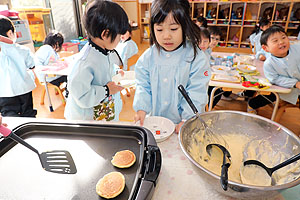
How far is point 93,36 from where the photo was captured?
90 centimetres

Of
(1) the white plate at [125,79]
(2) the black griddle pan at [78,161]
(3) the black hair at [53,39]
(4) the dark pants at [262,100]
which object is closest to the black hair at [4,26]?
(3) the black hair at [53,39]

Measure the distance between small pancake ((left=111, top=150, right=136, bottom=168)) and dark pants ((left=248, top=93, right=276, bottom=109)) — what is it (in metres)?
1.77

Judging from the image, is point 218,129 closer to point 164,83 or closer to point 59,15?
point 164,83

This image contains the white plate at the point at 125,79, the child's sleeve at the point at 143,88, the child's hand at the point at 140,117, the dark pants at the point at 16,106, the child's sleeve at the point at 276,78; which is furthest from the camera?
the dark pants at the point at 16,106

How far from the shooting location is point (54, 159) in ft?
1.85

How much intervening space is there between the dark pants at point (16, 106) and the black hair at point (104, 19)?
1398 mm

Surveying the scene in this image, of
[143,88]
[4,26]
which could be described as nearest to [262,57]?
[143,88]

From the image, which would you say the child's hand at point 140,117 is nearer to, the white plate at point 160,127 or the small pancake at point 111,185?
the white plate at point 160,127

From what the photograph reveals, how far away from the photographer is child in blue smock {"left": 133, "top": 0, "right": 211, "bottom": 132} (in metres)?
0.79

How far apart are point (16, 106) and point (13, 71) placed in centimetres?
34

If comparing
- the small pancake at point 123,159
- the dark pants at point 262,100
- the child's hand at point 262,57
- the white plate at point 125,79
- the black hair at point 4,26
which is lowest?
the dark pants at point 262,100

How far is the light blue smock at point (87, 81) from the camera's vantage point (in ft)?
2.91

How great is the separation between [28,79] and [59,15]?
277 cm

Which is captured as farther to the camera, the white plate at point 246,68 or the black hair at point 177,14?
the white plate at point 246,68
